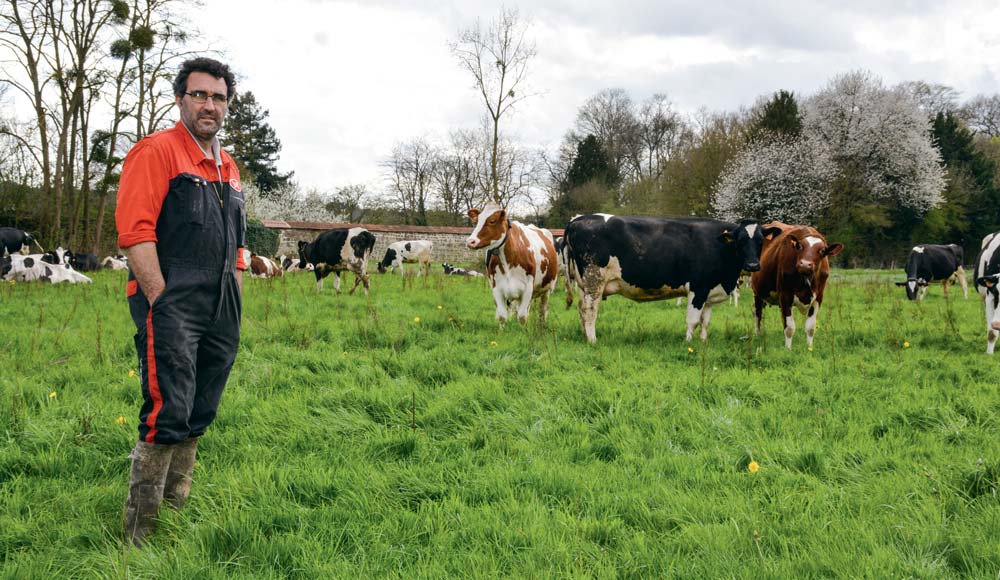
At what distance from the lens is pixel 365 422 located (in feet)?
14.1

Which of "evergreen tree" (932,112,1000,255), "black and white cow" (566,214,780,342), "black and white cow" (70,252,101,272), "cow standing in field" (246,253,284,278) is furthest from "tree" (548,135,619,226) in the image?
"black and white cow" (566,214,780,342)

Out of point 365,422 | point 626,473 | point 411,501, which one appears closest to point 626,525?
point 626,473

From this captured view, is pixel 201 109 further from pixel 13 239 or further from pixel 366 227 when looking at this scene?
pixel 366 227

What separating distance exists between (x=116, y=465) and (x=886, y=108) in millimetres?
41127

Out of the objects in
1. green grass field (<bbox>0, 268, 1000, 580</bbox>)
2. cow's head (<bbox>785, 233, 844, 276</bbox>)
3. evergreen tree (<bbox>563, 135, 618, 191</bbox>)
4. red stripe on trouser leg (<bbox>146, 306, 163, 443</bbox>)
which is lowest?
green grass field (<bbox>0, 268, 1000, 580</bbox>)

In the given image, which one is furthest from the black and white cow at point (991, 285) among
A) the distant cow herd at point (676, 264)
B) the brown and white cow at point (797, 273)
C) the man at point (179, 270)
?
the man at point (179, 270)

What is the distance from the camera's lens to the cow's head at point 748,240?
7.33m

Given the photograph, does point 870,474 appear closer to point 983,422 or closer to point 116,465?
point 983,422

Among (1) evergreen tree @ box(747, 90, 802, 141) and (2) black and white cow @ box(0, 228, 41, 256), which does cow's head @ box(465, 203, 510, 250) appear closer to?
(2) black and white cow @ box(0, 228, 41, 256)

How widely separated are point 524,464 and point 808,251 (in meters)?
4.90

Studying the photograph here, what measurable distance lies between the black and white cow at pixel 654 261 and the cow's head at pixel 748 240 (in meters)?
0.01

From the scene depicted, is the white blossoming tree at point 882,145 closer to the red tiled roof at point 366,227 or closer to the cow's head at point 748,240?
the red tiled roof at point 366,227

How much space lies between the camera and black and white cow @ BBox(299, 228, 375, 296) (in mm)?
13148

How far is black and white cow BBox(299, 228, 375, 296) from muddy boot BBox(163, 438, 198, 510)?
1007cm
